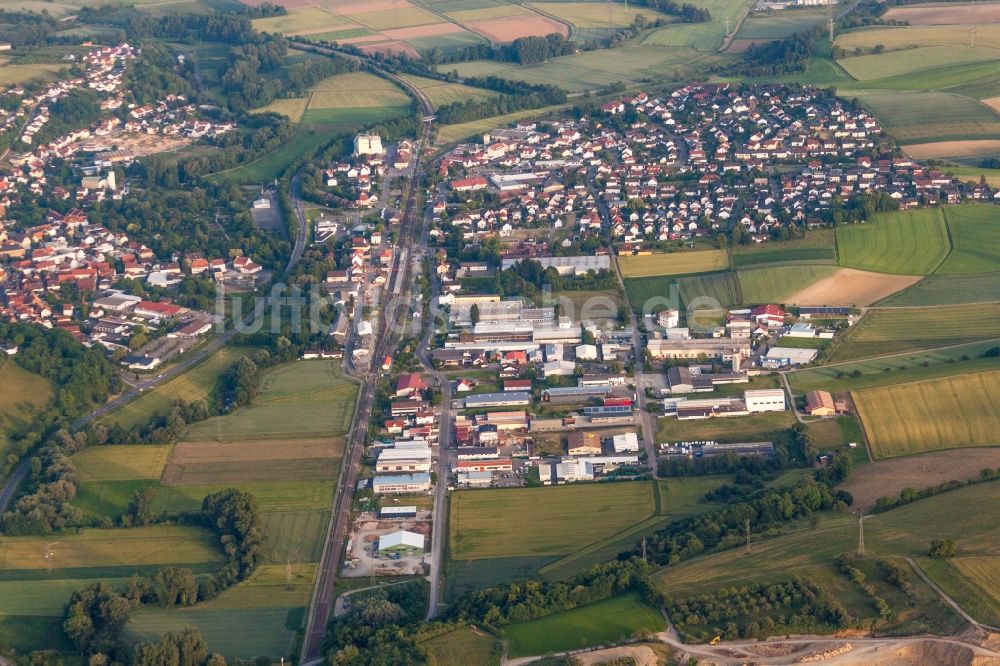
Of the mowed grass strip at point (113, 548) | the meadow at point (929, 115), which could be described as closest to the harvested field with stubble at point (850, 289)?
the meadow at point (929, 115)

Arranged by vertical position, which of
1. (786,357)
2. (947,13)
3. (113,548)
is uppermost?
(947,13)

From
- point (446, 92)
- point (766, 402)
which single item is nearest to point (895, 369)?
point (766, 402)

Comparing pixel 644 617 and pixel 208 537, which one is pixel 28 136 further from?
pixel 644 617

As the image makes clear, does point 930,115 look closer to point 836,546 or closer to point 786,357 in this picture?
point 786,357

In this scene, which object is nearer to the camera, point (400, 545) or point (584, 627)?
point (584, 627)

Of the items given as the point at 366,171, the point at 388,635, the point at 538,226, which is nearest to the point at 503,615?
the point at 388,635

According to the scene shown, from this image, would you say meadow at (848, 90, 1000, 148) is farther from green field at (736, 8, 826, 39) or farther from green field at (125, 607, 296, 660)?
green field at (125, 607, 296, 660)
